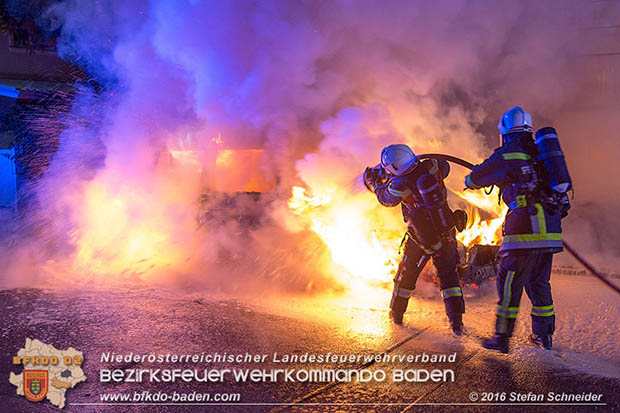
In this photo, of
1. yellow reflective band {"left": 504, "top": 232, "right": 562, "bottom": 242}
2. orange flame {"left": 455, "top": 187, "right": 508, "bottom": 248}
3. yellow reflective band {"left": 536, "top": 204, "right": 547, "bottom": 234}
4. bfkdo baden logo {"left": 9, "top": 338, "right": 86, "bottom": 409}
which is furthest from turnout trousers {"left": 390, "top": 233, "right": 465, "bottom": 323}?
bfkdo baden logo {"left": 9, "top": 338, "right": 86, "bottom": 409}

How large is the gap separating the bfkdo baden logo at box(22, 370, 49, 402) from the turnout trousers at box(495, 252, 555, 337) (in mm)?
3198

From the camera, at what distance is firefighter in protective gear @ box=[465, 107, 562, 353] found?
3.47 metres

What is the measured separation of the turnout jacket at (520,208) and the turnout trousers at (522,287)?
96 millimetres

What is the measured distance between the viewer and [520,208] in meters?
3.52

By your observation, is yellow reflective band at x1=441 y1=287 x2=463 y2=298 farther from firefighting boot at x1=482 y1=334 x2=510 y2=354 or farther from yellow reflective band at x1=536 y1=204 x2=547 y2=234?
yellow reflective band at x1=536 y1=204 x2=547 y2=234

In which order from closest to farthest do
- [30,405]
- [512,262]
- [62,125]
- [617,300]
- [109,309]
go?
[30,405], [512,262], [109,309], [617,300], [62,125]

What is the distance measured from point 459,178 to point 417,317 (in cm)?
268

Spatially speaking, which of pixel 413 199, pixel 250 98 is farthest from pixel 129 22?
pixel 413 199

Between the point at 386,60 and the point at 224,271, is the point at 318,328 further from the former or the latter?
the point at 386,60

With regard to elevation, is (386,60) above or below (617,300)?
above

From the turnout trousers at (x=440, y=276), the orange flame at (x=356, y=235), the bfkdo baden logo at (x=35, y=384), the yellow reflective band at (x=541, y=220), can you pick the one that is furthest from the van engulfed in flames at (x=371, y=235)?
the bfkdo baden logo at (x=35, y=384)

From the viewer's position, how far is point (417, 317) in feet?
14.8

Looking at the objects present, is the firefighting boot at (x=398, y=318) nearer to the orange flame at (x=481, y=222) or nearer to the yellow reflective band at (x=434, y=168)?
the yellow reflective band at (x=434, y=168)

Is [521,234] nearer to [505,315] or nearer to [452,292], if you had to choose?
[505,315]
